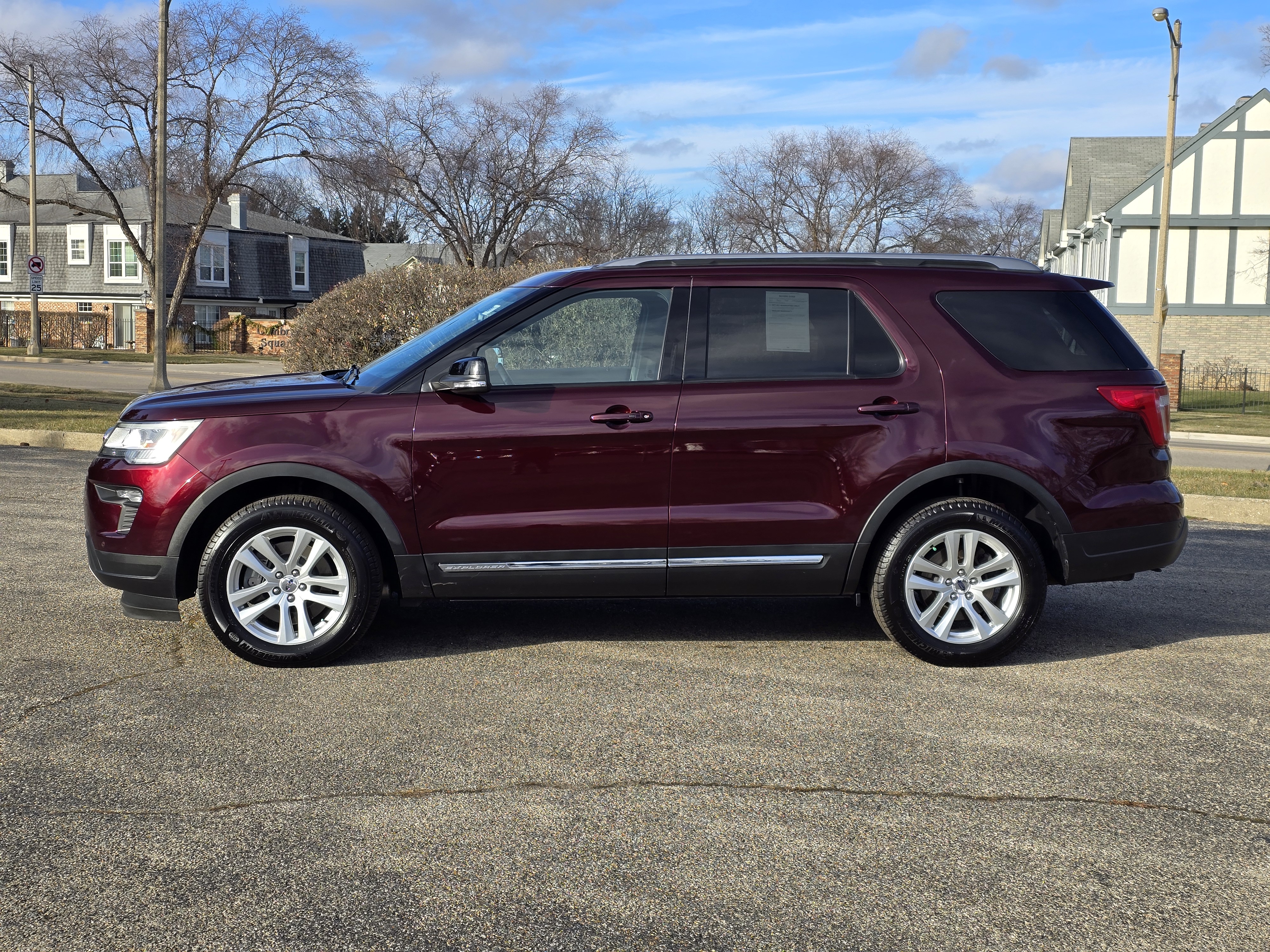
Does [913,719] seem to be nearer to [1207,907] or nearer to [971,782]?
[971,782]

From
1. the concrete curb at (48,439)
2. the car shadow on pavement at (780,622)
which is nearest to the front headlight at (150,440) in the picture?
the car shadow on pavement at (780,622)

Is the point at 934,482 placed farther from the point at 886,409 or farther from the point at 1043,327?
the point at 1043,327

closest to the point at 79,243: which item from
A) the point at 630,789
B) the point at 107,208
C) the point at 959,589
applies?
the point at 107,208

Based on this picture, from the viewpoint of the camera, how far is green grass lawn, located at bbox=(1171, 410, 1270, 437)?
74.1ft

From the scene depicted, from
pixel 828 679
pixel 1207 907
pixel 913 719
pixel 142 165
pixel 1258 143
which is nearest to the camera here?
pixel 1207 907

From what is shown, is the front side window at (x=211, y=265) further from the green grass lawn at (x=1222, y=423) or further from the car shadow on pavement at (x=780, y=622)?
the car shadow on pavement at (x=780, y=622)

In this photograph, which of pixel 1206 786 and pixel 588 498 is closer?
pixel 1206 786

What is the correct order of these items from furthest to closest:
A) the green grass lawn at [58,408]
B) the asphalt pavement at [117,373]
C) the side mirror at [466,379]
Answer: the asphalt pavement at [117,373] → the green grass lawn at [58,408] → the side mirror at [466,379]

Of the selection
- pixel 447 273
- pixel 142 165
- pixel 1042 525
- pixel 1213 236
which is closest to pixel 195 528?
pixel 1042 525

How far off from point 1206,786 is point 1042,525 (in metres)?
1.87

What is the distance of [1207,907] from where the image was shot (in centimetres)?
339

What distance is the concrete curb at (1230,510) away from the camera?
10.7 metres

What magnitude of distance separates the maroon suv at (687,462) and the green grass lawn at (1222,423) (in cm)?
1743

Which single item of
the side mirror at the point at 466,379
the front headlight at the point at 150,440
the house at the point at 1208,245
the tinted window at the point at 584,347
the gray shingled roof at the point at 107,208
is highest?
the gray shingled roof at the point at 107,208
